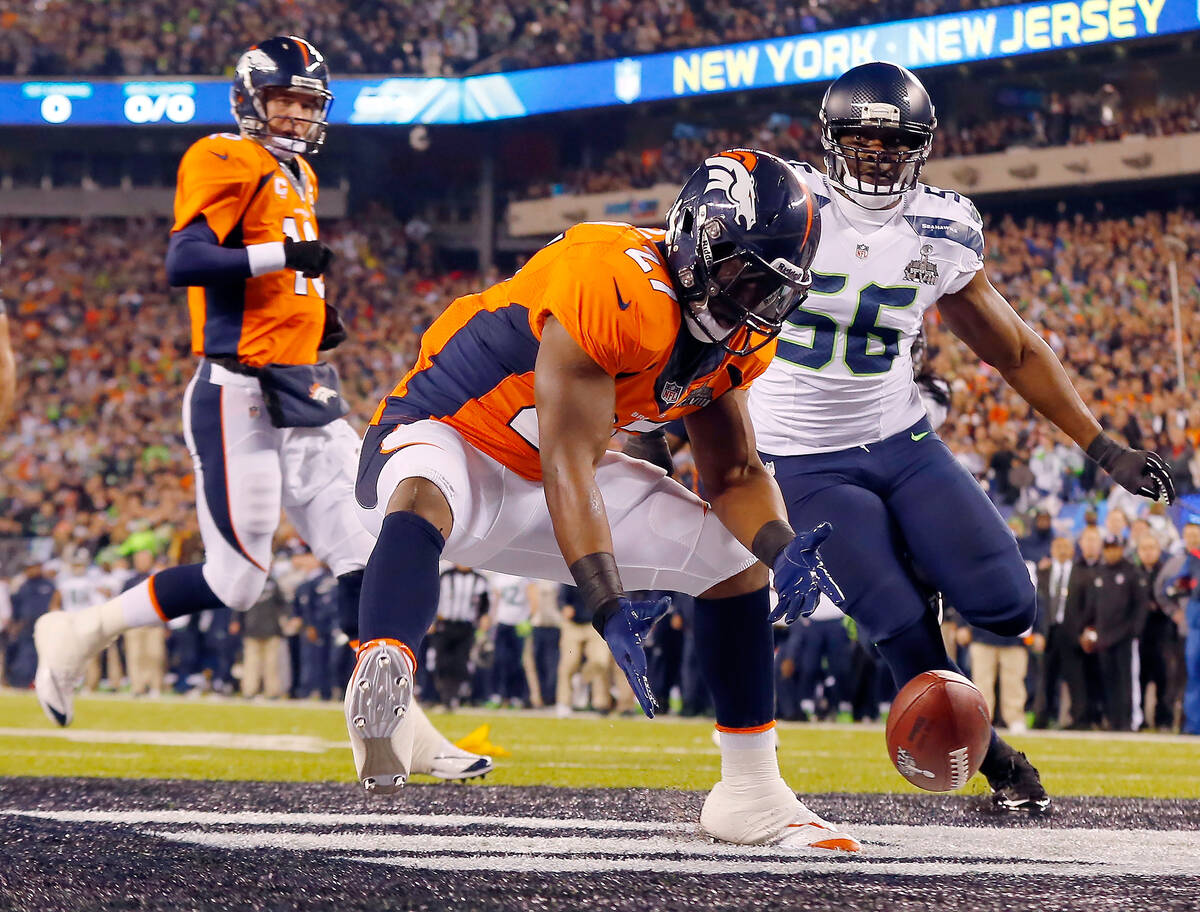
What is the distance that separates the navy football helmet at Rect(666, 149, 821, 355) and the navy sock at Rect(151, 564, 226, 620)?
2275 mm

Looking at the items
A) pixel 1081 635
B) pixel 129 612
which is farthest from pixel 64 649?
pixel 1081 635

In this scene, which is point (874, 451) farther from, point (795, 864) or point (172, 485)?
point (172, 485)

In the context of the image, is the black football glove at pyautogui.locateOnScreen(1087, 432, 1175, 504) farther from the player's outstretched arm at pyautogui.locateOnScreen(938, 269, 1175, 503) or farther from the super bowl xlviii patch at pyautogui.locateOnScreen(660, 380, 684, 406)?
the super bowl xlviii patch at pyautogui.locateOnScreen(660, 380, 684, 406)

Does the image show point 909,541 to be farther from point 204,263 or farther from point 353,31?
point 353,31

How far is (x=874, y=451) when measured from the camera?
148 inches

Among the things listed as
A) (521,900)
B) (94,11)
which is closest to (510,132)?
(94,11)

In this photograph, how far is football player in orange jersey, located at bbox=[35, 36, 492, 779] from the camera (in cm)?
448

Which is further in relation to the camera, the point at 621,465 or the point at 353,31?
the point at 353,31

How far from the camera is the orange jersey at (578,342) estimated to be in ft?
8.80

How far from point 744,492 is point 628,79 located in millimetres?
16906

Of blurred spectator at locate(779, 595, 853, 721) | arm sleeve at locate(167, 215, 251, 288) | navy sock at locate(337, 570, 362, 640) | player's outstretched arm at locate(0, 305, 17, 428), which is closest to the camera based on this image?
player's outstretched arm at locate(0, 305, 17, 428)

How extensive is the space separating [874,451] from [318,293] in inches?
77.6

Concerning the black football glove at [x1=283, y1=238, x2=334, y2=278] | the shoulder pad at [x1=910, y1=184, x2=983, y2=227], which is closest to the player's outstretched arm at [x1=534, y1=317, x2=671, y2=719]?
the shoulder pad at [x1=910, y1=184, x2=983, y2=227]

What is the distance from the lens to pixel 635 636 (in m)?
2.50
